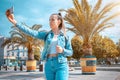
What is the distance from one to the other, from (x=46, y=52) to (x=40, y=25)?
30.7 metres

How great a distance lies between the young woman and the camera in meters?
3.59

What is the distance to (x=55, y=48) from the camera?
3.70 meters

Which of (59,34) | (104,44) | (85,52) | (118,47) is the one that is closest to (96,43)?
(104,44)

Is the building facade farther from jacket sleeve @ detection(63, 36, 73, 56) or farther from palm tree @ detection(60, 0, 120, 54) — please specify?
jacket sleeve @ detection(63, 36, 73, 56)

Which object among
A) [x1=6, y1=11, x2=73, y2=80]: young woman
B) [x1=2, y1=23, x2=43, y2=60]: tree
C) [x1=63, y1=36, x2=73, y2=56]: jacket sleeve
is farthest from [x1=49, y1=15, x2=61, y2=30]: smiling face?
[x1=2, y1=23, x2=43, y2=60]: tree

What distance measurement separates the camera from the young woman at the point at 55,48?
3.59 metres

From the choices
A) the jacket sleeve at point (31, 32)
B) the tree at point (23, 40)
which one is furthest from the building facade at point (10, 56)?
the jacket sleeve at point (31, 32)

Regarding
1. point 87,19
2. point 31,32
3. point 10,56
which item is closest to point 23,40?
point 87,19

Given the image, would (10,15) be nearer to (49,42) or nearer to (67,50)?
(49,42)

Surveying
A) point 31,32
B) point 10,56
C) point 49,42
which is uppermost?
point 10,56

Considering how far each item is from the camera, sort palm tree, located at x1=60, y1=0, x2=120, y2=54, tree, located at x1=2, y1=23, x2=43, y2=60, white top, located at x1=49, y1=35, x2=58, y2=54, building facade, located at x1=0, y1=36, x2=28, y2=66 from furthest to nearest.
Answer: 1. building facade, located at x1=0, y1=36, x2=28, y2=66
2. tree, located at x1=2, y1=23, x2=43, y2=60
3. palm tree, located at x1=60, y1=0, x2=120, y2=54
4. white top, located at x1=49, y1=35, x2=58, y2=54

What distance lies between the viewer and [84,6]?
2252 cm

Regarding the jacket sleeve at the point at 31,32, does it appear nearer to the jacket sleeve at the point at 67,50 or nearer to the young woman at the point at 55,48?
the young woman at the point at 55,48

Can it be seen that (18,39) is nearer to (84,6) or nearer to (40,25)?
(40,25)
